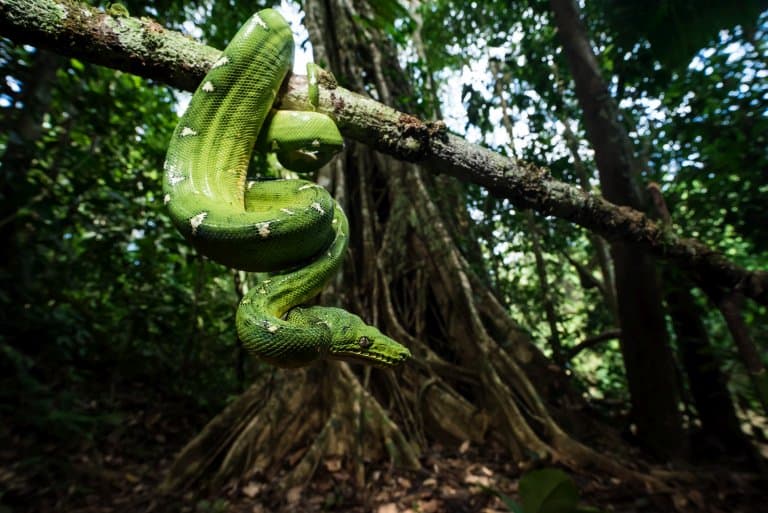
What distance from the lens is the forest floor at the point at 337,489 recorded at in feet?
8.17

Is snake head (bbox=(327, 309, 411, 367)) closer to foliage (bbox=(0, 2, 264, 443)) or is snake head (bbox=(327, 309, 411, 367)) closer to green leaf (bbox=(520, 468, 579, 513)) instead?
green leaf (bbox=(520, 468, 579, 513))

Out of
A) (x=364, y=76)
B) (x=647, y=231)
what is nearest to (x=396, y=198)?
(x=364, y=76)

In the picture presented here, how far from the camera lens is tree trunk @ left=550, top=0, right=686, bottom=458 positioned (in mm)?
3215

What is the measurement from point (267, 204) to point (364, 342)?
0.66 m

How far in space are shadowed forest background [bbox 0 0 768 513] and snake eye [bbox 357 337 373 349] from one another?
83cm

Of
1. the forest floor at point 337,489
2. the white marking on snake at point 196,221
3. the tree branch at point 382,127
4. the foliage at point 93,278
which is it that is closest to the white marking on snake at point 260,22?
the tree branch at point 382,127

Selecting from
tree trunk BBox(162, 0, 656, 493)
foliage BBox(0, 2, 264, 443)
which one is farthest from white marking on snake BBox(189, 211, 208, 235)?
foliage BBox(0, 2, 264, 443)

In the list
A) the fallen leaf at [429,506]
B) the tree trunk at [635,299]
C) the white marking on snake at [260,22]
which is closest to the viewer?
the white marking on snake at [260,22]

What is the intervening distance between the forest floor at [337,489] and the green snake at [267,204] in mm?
1804

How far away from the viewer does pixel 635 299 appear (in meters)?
3.37

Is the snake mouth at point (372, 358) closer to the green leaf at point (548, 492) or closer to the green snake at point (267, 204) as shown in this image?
the green snake at point (267, 204)

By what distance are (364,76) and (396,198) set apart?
1.83m

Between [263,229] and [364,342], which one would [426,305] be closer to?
[364,342]

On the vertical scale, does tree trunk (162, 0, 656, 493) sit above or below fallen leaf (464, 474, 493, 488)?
above
